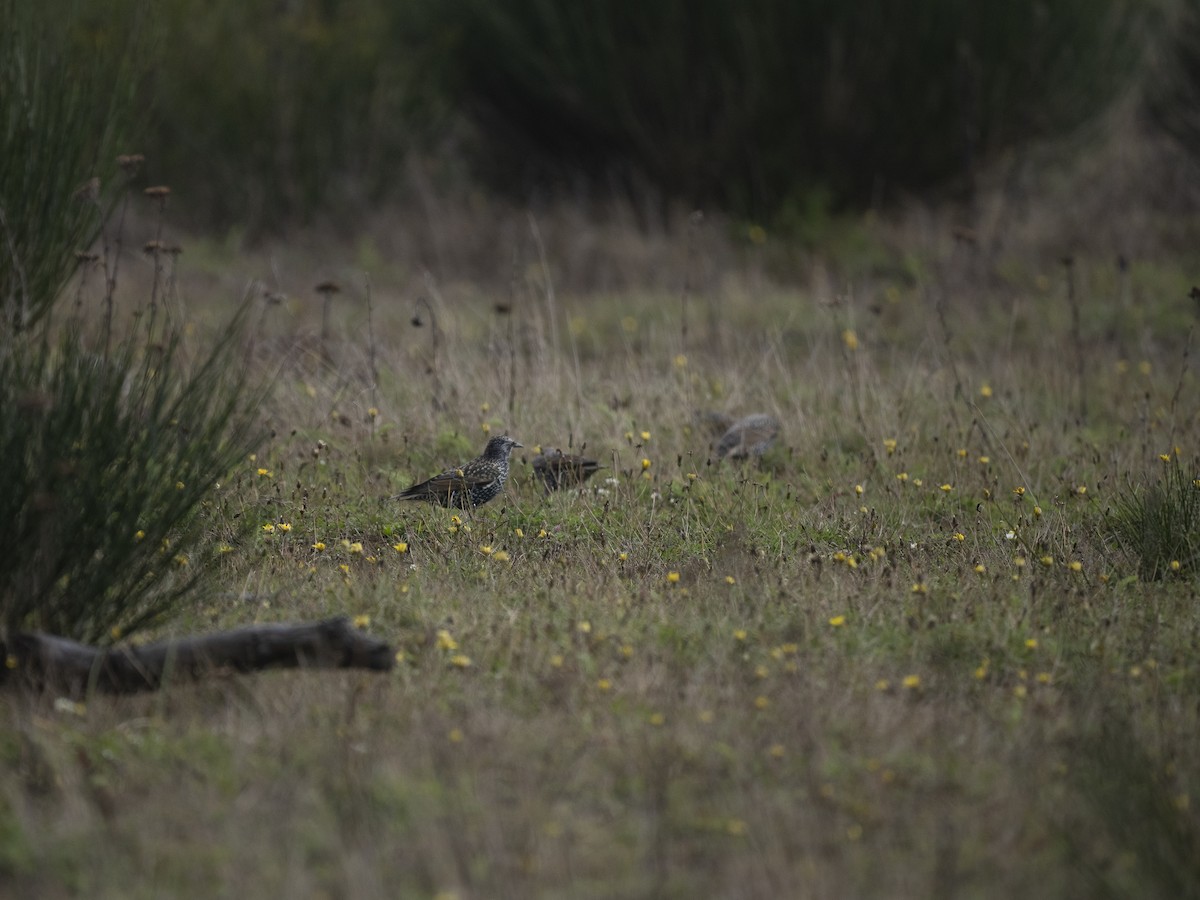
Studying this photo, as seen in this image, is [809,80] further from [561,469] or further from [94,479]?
[94,479]

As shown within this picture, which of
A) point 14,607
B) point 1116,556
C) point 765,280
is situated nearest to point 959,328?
point 765,280

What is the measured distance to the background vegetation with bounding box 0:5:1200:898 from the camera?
9.76ft

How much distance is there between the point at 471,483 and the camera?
5.24 m

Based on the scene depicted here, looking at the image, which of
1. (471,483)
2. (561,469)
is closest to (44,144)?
(471,483)

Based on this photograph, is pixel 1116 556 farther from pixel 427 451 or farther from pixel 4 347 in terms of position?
pixel 4 347

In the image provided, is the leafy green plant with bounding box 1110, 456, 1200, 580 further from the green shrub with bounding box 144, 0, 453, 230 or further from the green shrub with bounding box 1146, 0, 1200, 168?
the green shrub with bounding box 144, 0, 453, 230

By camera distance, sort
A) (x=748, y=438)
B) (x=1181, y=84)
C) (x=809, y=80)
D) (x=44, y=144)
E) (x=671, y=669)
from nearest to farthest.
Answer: (x=671, y=669) → (x=44, y=144) → (x=748, y=438) → (x=809, y=80) → (x=1181, y=84)

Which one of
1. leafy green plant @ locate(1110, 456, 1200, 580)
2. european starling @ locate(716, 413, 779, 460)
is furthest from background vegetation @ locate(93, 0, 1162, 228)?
leafy green plant @ locate(1110, 456, 1200, 580)

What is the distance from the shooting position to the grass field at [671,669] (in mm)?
2938

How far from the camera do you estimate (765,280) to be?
11.2 metres

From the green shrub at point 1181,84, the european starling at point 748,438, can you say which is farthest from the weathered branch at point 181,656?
the green shrub at point 1181,84

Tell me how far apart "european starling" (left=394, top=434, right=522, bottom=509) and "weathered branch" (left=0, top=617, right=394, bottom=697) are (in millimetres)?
1540

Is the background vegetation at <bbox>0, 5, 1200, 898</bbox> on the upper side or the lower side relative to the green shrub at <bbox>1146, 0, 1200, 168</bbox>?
lower

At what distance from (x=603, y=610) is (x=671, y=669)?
1.56 ft
